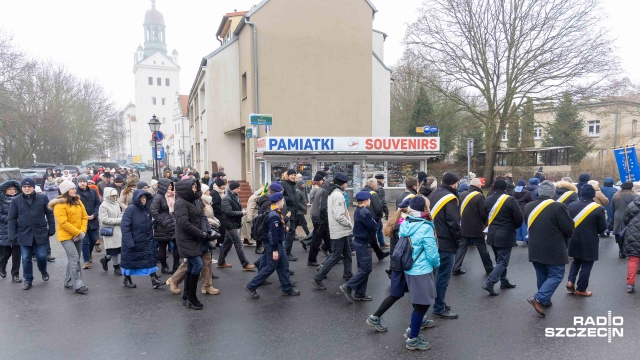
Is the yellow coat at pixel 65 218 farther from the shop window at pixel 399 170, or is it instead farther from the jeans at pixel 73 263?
the shop window at pixel 399 170

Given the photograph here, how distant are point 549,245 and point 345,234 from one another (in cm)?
294

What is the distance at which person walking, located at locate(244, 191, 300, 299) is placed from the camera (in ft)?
20.0

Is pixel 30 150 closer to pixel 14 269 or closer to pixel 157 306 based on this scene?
Answer: pixel 14 269

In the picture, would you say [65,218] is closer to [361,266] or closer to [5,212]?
[5,212]

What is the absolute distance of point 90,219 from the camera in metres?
7.88

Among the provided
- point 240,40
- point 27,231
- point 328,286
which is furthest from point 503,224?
point 240,40

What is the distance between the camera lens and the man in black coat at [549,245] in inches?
213

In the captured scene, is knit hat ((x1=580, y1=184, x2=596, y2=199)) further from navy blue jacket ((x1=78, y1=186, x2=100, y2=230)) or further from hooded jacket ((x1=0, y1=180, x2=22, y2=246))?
hooded jacket ((x1=0, y1=180, x2=22, y2=246))

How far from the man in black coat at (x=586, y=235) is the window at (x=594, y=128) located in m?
45.1

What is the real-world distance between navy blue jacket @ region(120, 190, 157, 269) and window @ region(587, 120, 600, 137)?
49.0 metres

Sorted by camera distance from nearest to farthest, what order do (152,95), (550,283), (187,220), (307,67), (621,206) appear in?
1. (550,283)
2. (187,220)
3. (621,206)
4. (307,67)
5. (152,95)

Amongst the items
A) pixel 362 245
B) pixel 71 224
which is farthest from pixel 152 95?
pixel 362 245

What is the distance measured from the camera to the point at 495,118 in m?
25.0

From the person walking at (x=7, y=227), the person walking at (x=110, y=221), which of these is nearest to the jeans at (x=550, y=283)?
the person walking at (x=110, y=221)
